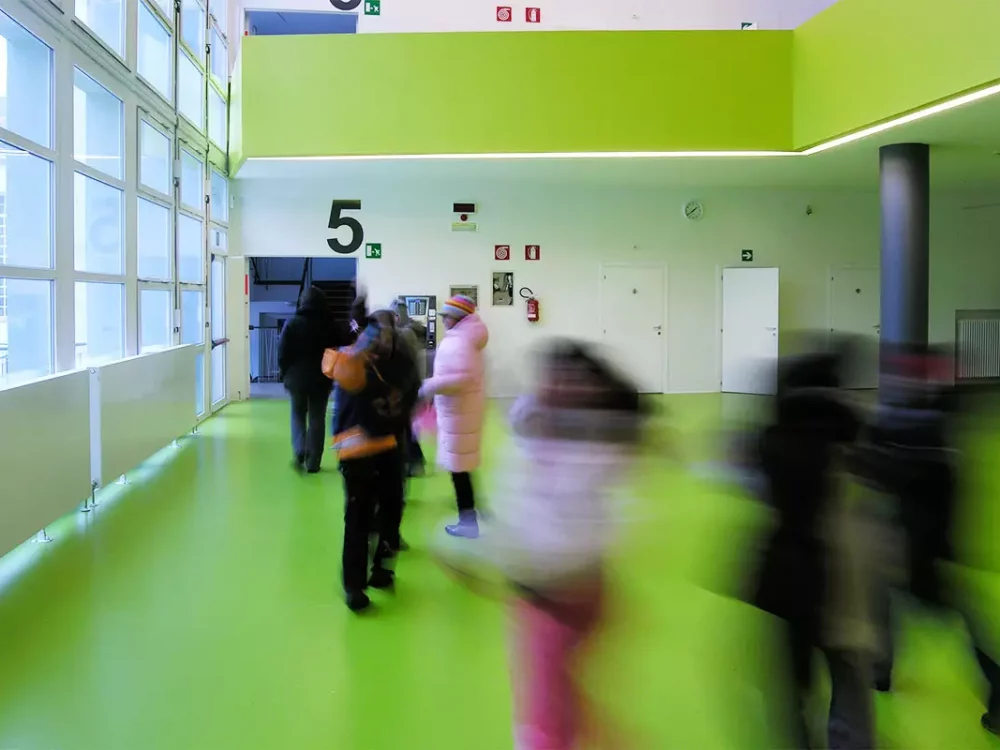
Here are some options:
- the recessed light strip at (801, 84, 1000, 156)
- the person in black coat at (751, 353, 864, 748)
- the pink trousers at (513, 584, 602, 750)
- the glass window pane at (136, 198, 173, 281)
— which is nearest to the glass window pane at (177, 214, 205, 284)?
the glass window pane at (136, 198, 173, 281)

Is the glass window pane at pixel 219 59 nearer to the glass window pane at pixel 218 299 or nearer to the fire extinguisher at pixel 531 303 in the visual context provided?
the glass window pane at pixel 218 299

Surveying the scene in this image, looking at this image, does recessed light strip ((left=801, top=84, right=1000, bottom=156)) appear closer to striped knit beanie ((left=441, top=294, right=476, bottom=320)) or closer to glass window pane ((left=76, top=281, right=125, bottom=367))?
striped knit beanie ((left=441, top=294, right=476, bottom=320))

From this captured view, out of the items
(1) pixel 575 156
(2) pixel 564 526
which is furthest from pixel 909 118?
(2) pixel 564 526

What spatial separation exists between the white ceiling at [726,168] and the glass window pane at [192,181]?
58cm

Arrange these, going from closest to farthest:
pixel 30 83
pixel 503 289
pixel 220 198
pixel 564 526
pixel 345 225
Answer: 1. pixel 564 526
2. pixel 30 83
3. pixel 220 198
4. pixel 345 225
5. pixel 503 289

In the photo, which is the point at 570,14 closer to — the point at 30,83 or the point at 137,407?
the point at 30,83

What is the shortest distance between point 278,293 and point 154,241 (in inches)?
280

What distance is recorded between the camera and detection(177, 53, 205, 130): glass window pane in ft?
28.8

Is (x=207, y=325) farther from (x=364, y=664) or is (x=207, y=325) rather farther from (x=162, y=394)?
(x=364, y=664)

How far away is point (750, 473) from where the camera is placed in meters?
2.27

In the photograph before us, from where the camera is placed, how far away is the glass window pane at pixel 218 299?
1098 cm

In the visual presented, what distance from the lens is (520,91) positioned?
8.55 meters

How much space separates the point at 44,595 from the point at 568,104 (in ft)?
22.4

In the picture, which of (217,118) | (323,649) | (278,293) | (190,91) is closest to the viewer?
(323,649)
